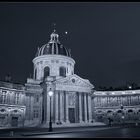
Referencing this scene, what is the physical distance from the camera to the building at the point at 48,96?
176ft

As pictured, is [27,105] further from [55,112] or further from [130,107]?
[130,107]

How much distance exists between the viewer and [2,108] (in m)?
53.2

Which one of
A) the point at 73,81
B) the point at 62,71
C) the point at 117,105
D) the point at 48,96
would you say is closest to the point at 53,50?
the point at 62,71

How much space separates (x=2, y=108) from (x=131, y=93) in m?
46.9

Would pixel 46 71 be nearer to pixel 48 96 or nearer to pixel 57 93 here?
pixel 48 96

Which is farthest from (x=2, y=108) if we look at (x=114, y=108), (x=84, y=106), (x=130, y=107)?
(x=130, y=107)

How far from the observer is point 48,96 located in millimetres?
54062

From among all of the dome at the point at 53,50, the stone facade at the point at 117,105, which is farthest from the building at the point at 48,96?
the stone facade at the point at 117,105

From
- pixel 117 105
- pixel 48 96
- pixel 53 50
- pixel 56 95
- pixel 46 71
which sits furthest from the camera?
pixel 117 105

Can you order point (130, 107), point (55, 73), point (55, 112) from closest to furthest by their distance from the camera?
point (55, 112) < point (55, 73) < point (130, 107)

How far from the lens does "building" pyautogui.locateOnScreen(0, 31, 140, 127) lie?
53656mm

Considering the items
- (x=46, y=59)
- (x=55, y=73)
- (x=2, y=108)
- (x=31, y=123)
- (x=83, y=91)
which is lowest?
(x=31, y=123)

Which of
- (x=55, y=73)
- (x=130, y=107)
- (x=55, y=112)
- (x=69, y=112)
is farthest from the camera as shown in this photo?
(x=130, y=107)

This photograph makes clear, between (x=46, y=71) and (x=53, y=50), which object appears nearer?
(x=46, y=71)
